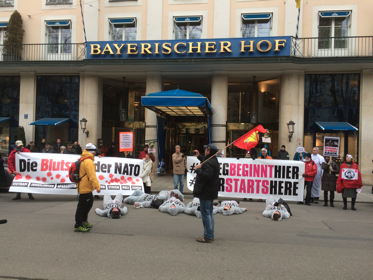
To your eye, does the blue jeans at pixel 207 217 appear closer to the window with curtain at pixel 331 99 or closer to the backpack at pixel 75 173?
the backpack at pixel 75 173

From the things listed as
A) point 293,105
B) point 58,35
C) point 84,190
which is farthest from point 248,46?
point 84,190

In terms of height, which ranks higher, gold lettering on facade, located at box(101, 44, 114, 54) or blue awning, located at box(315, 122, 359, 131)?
gold lettering on facade, located at box(101, 44, 114, 54)

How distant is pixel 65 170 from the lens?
1152cm

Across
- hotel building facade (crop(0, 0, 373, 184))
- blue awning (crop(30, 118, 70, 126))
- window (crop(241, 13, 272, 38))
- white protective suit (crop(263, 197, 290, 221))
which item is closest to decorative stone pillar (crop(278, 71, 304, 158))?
hotel building facade (crop(0, 0, 373, 184))

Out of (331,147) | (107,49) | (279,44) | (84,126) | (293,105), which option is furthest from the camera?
(84,126)

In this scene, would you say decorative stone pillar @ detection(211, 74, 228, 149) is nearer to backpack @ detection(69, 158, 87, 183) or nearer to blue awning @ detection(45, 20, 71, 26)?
blue awning @ detection(45, 20, 71, 26)

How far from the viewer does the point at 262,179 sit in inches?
443

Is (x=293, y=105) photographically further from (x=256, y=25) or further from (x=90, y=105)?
(x=90, y=105)

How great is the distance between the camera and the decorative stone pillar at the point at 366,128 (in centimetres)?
1742

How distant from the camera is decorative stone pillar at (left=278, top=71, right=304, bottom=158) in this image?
59.2 feet

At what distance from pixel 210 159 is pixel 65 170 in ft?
21.5

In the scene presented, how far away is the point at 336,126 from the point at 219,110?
5845 millimetres

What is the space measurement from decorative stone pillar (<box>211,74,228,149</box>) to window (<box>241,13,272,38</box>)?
8.63 feet

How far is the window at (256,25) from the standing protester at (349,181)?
32.4ft
